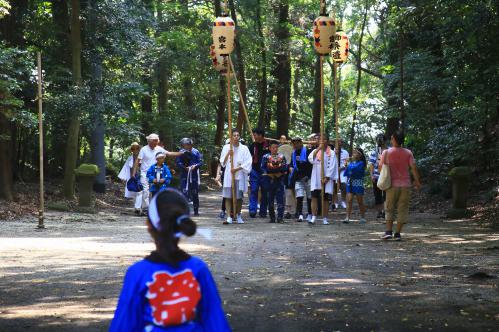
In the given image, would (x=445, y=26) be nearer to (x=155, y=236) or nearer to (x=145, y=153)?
(x=145, y=153)

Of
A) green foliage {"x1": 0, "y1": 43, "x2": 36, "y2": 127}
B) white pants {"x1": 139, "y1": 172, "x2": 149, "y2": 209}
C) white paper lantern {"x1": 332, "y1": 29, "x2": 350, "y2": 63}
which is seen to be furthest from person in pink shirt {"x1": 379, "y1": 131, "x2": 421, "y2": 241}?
green foliage {"x1": 0, "y1": 43, "x2": 36, "y2": 127}

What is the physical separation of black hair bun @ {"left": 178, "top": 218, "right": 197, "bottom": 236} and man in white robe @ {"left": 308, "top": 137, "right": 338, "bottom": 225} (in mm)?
14190

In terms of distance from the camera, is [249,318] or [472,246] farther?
[472,246]

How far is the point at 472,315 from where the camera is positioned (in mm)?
7367

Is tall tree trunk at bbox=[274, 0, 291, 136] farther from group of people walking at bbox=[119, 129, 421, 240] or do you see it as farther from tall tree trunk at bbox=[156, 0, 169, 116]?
group of people walking at bbox=[119, 129, 421, 240]

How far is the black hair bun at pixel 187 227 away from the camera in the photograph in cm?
383

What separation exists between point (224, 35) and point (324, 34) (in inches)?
102

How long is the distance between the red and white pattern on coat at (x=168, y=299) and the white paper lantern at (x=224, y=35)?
48.8 feet

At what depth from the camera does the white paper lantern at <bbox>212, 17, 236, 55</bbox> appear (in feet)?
60.3

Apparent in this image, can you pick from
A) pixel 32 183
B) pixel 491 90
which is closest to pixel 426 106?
pixel 491 90

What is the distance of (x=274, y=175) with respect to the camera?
1811cm

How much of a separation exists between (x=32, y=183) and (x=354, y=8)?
82.0 ft

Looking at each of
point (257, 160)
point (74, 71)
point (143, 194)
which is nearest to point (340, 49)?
point (257, 160)

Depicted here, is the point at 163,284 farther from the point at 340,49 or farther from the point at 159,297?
the point at 340,49
